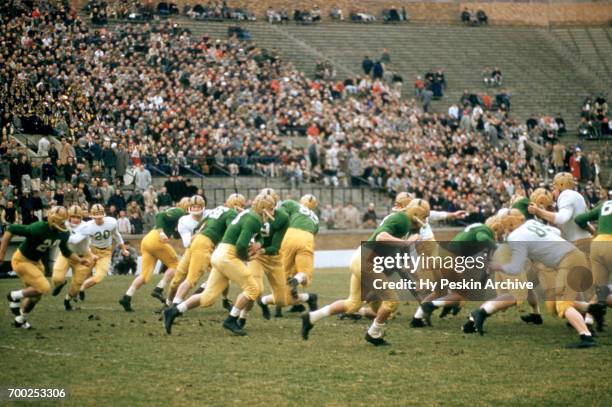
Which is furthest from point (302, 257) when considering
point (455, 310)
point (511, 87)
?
point (511, 87)

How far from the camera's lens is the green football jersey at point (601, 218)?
1265 cm

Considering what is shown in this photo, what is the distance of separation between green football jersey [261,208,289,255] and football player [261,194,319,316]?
0.71 metres

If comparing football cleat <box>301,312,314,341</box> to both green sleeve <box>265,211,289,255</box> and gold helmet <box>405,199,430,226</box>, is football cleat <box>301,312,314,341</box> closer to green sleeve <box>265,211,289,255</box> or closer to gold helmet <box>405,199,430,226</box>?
gold helmet <box>405,199,430,226</box>

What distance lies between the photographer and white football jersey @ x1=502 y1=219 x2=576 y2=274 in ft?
→ 38.0

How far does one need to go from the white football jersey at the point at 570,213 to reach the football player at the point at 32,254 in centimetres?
663

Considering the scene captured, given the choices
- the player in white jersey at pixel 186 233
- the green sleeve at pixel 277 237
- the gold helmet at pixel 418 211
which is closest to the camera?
the gold helmet at pixel 418 211

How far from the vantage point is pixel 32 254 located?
540 inches

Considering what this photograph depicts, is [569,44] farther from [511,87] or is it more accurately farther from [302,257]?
[302,257]

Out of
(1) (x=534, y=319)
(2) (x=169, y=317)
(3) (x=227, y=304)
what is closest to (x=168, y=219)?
(3) (x=227, y=304)

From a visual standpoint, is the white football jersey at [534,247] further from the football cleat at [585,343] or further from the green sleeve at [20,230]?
the green sleeve at [20,230]

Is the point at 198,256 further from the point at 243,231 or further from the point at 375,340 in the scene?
the point at 375,340

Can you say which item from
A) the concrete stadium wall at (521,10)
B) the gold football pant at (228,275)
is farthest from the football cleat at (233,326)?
the concrete stadium wall at (521,10)

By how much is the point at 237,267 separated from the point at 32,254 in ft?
9.89

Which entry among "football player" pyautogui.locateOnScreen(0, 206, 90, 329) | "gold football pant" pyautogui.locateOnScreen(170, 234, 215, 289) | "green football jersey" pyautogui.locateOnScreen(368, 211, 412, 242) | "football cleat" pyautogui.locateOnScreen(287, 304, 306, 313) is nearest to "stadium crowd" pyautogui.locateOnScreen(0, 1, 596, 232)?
"gold football pant" pyautogui.locateOnScreen(170, 234, 215, 289)
